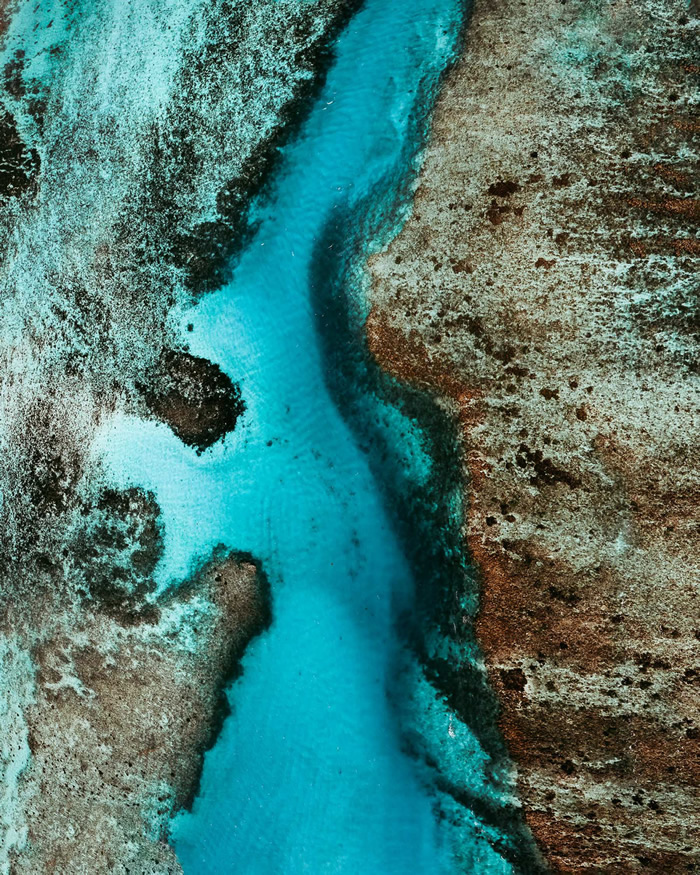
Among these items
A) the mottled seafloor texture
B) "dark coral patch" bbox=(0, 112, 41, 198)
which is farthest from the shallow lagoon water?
"dark coral patch" bbox=(0, 112, 41, 198)

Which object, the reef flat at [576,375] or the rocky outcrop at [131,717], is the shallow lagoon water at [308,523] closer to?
the rocky outcrop at [131,717]

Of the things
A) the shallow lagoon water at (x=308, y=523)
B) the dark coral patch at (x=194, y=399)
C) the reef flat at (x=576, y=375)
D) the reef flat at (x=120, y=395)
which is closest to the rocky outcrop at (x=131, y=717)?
the reef flat at (x=120, y=395)

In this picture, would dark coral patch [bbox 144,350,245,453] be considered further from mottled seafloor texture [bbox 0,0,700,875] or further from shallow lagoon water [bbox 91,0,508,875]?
shallow lagoon water [bbox 91,0,508,875]

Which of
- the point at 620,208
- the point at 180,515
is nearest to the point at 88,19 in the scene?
the point at 180,515

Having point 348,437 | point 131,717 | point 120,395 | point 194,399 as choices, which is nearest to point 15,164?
point 120,395

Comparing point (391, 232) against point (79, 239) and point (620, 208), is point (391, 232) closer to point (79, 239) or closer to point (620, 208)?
point (620, 208)

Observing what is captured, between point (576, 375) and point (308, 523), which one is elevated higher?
point (576, 375)

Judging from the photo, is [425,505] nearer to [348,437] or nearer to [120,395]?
[348,437]
